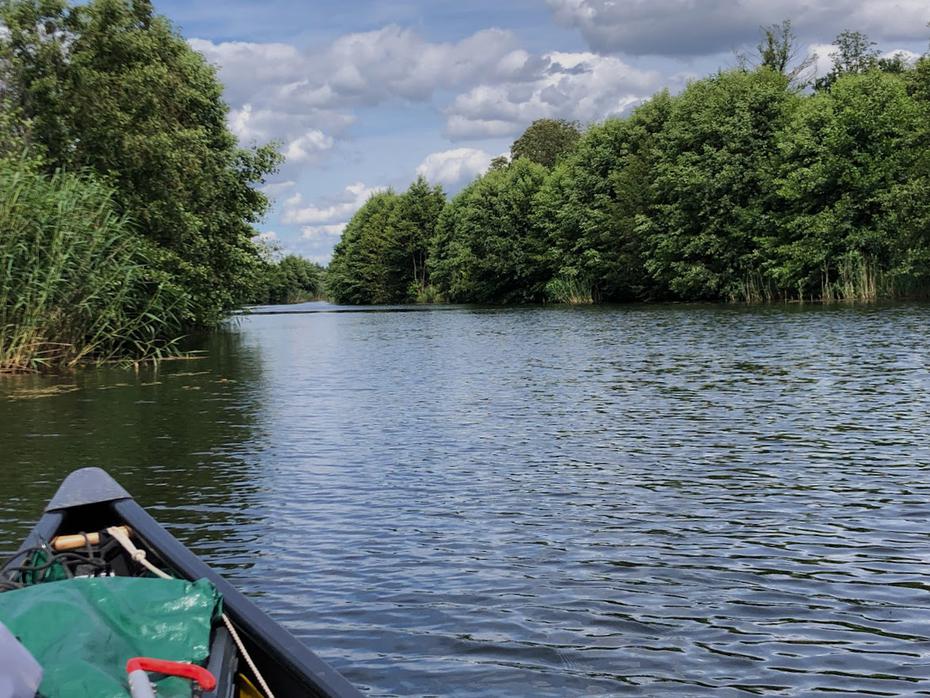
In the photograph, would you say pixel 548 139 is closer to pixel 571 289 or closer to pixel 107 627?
pixel 571 289

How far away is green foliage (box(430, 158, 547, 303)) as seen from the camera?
247ft

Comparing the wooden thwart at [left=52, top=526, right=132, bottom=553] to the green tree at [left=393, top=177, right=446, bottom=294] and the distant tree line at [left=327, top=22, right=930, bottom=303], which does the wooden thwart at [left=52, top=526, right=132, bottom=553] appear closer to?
the distant tree line at [left=327, top=22, right=930, bottom=303]

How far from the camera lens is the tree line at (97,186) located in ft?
64.0

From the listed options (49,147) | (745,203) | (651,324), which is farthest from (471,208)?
(49,147)

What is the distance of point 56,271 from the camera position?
19.1 m

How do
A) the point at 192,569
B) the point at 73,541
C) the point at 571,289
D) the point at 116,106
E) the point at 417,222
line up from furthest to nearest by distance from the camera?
the point at 417,222 → the point at 571,289 → the point at 116,106 → the point at 73,541 → the point at 192,569

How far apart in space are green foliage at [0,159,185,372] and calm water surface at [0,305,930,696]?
58.4 inches

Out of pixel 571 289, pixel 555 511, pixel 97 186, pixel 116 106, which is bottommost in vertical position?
pixel 555 511

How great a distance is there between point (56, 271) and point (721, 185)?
135 feet

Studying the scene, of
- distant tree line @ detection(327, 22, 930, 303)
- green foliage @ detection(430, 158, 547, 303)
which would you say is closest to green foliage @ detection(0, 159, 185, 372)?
distant tree line @ detection(327, 22, 930, 303)

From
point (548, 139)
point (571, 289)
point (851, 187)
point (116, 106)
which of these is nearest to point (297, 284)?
point (548, 139)

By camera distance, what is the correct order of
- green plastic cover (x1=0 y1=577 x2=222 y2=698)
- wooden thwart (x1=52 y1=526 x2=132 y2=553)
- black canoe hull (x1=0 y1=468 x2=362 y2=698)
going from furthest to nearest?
wooden thwart (x1=52 y1=526 x2=132 y2=553) < black canoe hull (x1=0 y1=468 x2=362 y2=698) < green plastic cover (x1=0 y1=577 x2=222 y2=698)

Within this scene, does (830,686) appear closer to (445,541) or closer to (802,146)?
(445,541)

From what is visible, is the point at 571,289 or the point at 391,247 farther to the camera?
the point at 391,247
